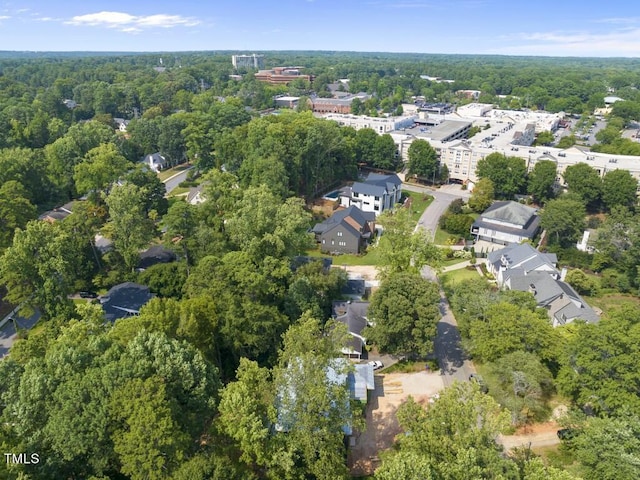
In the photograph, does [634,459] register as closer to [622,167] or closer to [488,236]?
[488,236]

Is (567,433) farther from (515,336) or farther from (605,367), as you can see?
(515,336)

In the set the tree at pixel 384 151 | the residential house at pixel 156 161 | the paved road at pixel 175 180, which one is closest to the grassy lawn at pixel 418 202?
the tree at pixel 384 151

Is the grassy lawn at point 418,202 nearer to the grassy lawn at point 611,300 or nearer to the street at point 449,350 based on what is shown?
the street at point 449,350

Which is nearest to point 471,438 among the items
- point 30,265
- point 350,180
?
point 30,265

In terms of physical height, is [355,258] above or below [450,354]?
above

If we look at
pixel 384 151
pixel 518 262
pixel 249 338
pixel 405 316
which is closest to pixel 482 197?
pixel 518 262

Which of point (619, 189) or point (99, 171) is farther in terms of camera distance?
point (619, 189)

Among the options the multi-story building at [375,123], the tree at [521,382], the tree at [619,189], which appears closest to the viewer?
the tree at [521,382]
